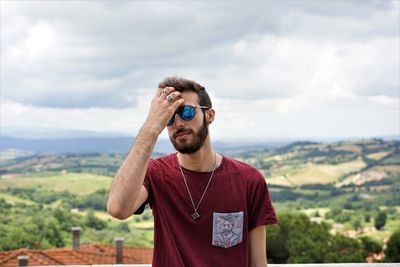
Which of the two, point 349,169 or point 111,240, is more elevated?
point 349,169

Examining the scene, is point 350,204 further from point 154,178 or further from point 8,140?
point 154,178

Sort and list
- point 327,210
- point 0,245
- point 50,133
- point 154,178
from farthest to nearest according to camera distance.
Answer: point 50,133, point 327,210, point 0,245, point 154,178

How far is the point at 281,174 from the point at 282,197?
29.2ft

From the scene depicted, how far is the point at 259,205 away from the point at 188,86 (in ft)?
1.72

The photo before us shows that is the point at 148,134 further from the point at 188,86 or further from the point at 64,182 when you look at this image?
the point at 64,182

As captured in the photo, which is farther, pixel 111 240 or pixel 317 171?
pixel 317 171

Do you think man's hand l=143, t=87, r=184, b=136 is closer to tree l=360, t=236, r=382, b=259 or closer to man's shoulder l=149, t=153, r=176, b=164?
man's shoulder l=149, t=153, r=176, b=164

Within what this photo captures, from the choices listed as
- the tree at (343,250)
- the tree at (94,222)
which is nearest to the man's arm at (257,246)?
the tree at (343,250)

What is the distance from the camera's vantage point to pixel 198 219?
2.14 meters

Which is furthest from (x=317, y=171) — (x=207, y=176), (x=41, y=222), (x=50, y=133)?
(x=207, y=176)

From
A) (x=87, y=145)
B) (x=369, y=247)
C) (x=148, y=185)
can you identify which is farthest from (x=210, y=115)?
(x=87, y=145)

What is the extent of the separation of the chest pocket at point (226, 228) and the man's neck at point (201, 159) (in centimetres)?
18

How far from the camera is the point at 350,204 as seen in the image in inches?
2036

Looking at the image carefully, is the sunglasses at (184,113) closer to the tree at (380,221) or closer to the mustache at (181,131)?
the mustache at (181,131)
